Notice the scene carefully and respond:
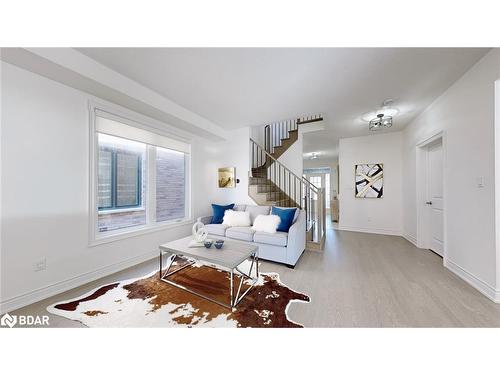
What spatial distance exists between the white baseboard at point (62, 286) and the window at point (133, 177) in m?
0.44

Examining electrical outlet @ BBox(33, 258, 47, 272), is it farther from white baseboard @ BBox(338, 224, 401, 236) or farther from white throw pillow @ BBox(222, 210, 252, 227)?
white baseboard @ BBox(338, 224, 401, 236)

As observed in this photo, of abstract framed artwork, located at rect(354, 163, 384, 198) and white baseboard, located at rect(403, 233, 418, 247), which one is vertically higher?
abstract framed artwork, located at rect(354, 163, 384, 198)

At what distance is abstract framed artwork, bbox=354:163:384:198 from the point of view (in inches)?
182

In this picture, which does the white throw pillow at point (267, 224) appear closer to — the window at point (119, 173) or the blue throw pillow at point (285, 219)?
the blue throw pillow at point (285, 219)

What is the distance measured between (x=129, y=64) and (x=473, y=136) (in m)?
4.06

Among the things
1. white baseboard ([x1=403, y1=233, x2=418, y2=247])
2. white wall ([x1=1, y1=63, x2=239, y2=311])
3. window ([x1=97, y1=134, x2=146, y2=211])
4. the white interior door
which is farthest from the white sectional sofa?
white baseboard ([x1=403, y1=233, x2=418, y2=247])

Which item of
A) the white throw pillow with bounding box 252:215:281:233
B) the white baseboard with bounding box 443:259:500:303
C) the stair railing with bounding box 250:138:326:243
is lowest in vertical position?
the white baseboard with bounding box 443:259:500:303

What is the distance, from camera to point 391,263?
8.98ft

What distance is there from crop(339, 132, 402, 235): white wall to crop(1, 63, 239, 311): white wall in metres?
5.44

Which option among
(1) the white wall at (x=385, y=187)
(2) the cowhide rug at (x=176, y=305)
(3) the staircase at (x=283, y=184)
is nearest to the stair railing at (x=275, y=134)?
(3) the staircase at (x=283, y=184)

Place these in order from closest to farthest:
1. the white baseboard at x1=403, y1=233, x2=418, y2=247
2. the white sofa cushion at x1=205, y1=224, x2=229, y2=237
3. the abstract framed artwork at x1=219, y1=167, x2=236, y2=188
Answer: the white sofa cushion at x1=205, y1=224, x2=229, y2=237 < the white baseboard at x1=403, y1=233, x2=418, y2=247 < the abstract framed artwork at x1=219, y1=167, x2=236, y2=188

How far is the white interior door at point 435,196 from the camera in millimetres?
3062

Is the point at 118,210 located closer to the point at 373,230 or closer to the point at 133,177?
the point at 133,177
